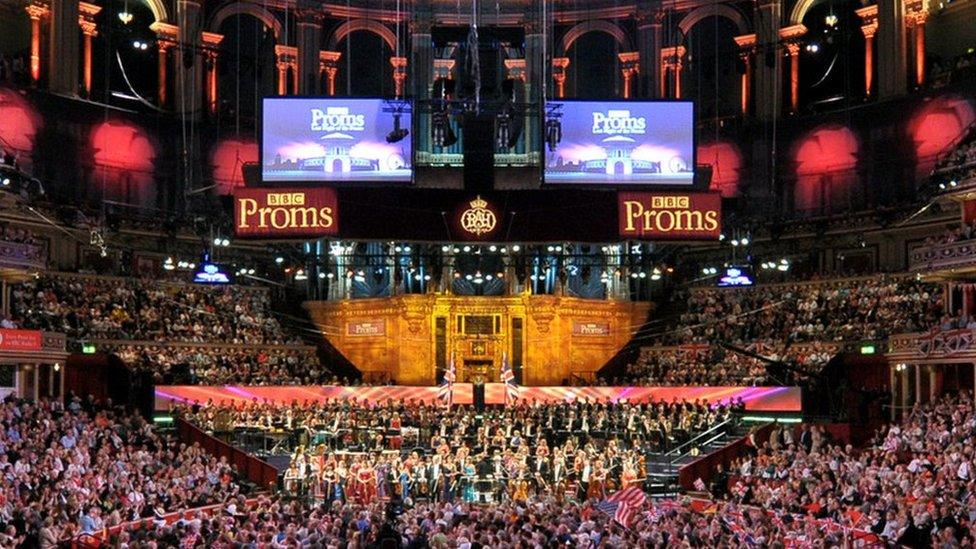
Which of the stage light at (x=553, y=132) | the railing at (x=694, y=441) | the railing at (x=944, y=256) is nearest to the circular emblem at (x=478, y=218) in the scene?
the stage light at (x=553, y=132)

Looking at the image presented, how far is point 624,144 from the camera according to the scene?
1740 inches

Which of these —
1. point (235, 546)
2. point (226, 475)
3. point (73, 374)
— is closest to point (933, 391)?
point (226, 475)

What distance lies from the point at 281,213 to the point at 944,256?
20066mm

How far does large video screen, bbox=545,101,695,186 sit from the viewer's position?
1732 inches

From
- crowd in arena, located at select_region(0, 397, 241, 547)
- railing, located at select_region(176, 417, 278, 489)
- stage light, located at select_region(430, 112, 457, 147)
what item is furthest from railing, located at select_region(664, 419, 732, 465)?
crowd in arena, located at select_region(0, 397, 241, 547)

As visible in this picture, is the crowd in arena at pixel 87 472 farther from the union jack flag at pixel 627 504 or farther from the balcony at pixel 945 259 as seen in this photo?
the balcony at pixel 945 259

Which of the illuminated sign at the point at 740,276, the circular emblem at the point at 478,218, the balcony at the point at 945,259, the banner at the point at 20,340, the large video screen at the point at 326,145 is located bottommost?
the banner at the point at 20,340

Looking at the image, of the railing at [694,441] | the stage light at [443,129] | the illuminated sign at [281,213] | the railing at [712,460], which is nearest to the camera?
the illuminated sign at [281,213]

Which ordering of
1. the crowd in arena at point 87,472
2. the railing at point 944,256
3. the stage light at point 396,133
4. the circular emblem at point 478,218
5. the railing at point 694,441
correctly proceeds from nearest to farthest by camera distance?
the crowd in arena at point 87,472 < the railing at point 944,256 < the stage light at point 396,133 < the circular emblem at point 478,218 < the railing at point 694,441

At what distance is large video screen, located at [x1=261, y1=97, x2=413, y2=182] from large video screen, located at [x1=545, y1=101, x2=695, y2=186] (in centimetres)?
491

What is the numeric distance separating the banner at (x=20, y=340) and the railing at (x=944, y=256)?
27.1 metres

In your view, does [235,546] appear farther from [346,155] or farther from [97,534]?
[346,155]

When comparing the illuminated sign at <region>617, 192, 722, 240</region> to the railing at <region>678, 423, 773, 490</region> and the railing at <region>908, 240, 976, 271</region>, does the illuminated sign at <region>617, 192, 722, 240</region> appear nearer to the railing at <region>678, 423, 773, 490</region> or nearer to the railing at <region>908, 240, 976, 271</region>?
the railing at <region>908, 240, 976, 271</region>

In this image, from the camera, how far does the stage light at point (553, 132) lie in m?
43.5
